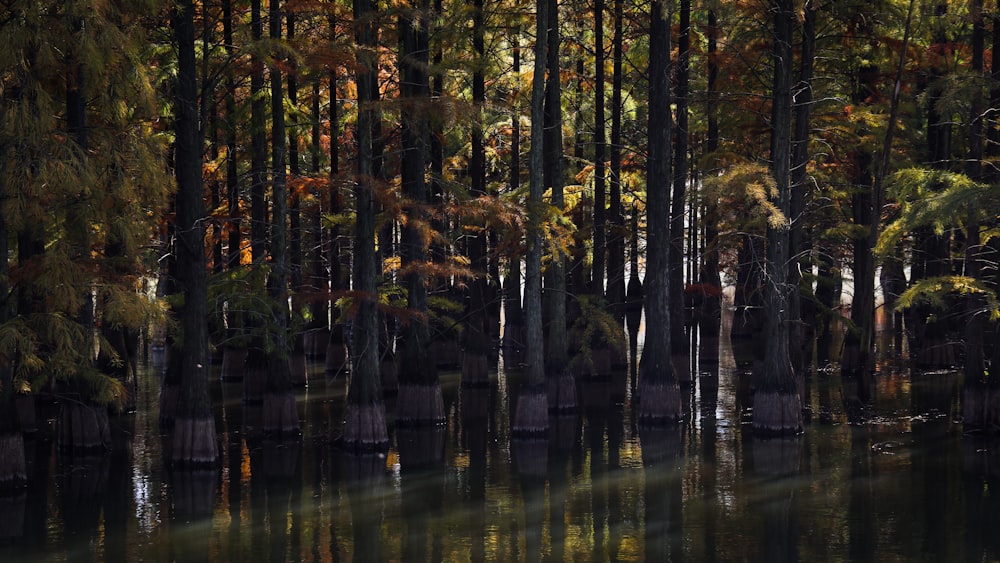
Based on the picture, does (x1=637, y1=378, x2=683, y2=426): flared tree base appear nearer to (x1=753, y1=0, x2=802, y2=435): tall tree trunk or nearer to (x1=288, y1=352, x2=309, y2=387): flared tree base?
(x1=753, y1=0, x2=802, y2=435): tall tree trunk

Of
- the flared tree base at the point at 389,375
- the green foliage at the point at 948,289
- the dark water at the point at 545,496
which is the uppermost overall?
the green foliage at the point at 948,289

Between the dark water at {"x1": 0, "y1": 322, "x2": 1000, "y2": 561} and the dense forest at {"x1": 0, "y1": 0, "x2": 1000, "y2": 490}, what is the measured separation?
3.47 feet

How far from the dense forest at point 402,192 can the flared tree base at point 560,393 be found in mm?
67

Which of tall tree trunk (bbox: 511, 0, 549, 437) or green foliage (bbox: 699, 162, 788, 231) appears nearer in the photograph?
green foliage (bbox: 699, 162, 788, 231)

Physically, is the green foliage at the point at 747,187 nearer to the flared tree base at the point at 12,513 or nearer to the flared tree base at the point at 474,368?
the flared tree base at the point at 474,368

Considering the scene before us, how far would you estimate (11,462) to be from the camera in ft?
65.4

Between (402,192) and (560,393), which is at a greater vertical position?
(402,192)

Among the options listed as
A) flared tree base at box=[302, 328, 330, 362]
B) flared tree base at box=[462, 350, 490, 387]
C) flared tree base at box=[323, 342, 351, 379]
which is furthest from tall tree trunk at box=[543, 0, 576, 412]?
flared tree base at box=[302, 328, 330, 362]

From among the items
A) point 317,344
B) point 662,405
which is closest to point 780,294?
point 662,405

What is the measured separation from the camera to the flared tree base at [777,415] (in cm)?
2498

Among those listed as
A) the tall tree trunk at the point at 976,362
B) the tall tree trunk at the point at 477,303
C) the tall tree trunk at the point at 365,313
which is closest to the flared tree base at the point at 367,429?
the tall tree trunk at the point at 365,313

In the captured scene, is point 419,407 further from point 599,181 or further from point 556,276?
point 599,181

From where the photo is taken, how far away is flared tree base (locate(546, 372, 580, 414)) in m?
28.6

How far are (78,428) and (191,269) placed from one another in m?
4.88
